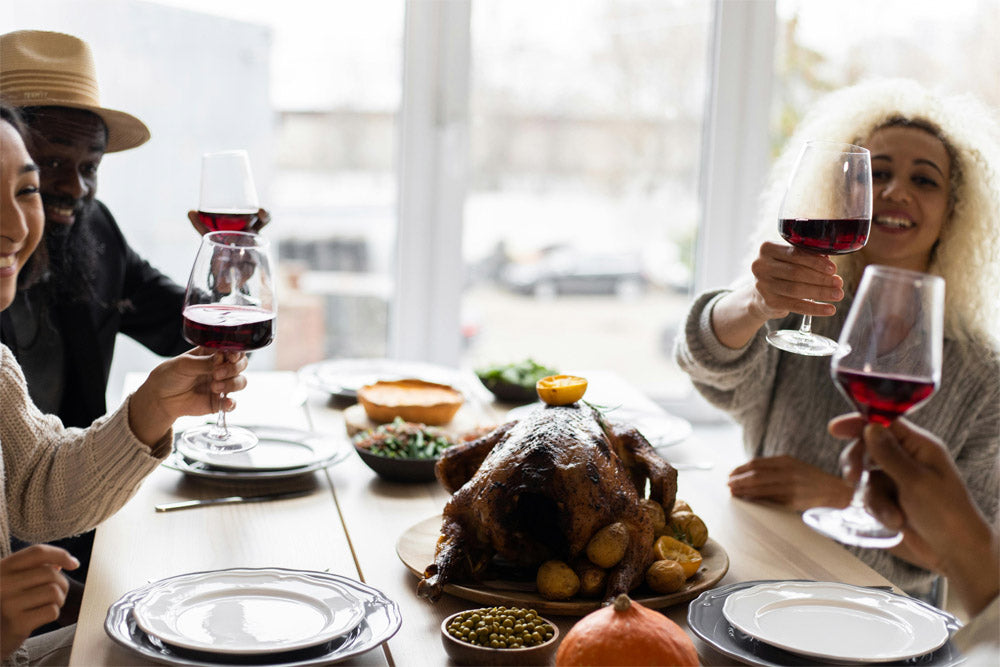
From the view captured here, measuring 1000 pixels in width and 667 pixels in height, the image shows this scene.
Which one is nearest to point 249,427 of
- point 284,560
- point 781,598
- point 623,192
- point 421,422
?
point 421,422

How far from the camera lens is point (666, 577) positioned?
1227mm

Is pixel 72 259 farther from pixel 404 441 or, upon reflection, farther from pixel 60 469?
pixel 404 441

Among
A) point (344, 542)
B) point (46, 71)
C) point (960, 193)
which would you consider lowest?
point (344, 542)

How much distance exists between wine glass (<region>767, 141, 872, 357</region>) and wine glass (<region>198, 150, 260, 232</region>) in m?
0.95

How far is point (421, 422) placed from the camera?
6.60ft

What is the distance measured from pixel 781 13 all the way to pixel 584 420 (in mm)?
2240

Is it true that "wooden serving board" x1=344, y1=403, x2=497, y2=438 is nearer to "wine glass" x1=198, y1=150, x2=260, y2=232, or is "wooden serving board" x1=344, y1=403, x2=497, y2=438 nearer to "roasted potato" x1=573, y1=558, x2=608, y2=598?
"wine glass" x1=198, y1=150, x2=260, y2=232

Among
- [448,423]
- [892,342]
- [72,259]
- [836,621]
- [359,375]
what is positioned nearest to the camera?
[892,342]

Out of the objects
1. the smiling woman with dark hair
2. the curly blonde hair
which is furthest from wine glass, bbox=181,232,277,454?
the curly blonde hair

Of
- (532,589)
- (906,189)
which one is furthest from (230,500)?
(906,189)

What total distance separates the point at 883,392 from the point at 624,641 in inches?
13.2

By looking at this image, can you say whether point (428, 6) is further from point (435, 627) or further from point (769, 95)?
point (435, 627)

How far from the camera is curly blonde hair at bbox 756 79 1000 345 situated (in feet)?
6.68

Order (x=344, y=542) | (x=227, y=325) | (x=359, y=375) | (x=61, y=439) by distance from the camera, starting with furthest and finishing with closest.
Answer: (x=359, y=375), (x=61, y=439), (x=344, y=542), (x=227, y=325)
